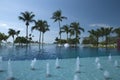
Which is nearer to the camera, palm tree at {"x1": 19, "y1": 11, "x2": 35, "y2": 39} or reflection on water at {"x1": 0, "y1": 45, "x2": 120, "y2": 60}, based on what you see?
reflection on water at {"x1": 0, "y1": 45, "x2": 120, "y2": 60}

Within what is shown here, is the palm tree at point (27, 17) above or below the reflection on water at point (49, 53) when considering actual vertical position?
above

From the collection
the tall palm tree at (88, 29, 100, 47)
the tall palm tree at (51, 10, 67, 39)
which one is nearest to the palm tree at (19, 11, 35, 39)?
the tall palm tree at (51, 10, 67, 39)

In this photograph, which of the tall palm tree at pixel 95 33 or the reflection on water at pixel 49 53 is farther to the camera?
the tall palm tree at pixel 95 33

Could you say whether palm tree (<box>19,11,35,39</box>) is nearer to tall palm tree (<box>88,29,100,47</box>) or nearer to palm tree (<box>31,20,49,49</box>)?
palm tree (<box>31,20,49,49</box>)

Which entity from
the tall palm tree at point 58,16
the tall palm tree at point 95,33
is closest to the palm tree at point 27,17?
the tall palm tree at point 58,16

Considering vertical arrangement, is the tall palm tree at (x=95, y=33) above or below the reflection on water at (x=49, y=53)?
above

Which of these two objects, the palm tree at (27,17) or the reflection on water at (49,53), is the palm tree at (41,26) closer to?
the palm tree at (27,17)

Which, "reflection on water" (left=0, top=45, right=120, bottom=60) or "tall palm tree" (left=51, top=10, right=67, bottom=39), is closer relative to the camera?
"reflection on water" (left=0, top=45, right=120, bottom=60)

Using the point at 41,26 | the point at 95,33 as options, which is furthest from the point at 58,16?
the point at 95,33

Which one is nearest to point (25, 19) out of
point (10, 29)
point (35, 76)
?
point (10, 29)

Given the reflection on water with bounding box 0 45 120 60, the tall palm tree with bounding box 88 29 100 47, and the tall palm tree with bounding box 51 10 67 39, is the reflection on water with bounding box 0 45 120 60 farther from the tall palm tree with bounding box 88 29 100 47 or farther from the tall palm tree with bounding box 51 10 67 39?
the tall palm tree with bounding box 88 29 100 47

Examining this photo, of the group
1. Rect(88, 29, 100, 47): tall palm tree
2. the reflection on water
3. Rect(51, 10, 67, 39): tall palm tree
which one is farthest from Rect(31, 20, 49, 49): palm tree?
the reflection on water

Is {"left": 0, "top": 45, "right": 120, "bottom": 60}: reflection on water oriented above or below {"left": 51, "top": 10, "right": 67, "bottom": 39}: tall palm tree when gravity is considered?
below

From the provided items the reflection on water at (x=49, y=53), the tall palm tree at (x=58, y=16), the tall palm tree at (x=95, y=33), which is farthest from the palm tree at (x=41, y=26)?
the reflection on water at (x=49, y=53)
